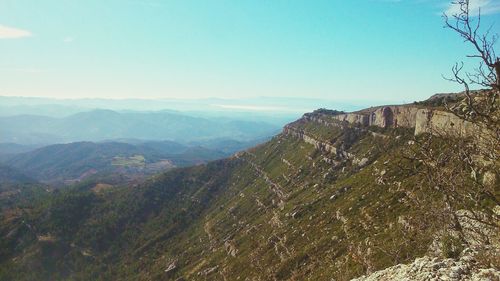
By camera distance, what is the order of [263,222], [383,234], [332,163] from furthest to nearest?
[332,163]
[263,222]
[383,234]

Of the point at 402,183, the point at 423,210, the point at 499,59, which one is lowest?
the point at 402,183

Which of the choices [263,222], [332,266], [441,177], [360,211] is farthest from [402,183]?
[441,177]

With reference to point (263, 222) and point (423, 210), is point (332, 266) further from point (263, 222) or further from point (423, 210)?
point (263, 222)

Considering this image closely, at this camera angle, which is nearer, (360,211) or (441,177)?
(441,177)

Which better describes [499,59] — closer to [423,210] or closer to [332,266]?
[423,210]

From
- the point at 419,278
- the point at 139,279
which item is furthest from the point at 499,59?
the point at 139,279

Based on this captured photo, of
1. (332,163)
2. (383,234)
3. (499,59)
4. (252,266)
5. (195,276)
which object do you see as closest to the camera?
(499,59)

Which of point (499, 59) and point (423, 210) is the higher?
point (499, 59)
